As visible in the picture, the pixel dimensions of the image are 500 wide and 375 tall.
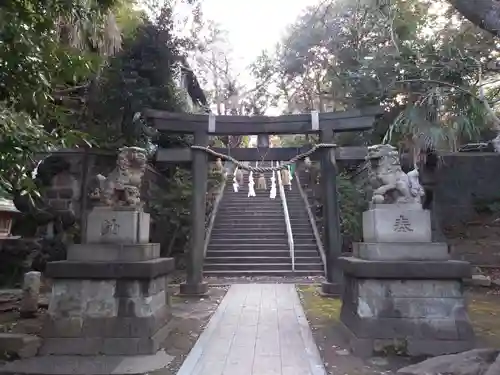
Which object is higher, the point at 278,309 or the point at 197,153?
the point at 197,153

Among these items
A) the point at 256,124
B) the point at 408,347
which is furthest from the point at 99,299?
the point at 256,124

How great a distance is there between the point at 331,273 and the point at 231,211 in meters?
6.68

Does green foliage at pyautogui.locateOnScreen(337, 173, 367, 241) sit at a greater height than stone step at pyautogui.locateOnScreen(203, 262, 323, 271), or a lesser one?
greater

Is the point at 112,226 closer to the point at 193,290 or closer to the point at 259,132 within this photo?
the point at 193,290

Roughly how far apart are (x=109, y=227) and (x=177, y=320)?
2.03 metres

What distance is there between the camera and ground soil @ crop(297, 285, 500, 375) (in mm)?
4383

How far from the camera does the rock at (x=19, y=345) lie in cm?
460

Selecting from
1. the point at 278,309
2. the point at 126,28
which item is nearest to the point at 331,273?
the point at 278,309

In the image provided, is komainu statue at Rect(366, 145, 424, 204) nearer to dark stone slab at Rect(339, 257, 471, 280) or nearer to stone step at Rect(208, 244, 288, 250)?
dark stone slab at Rect(339, 257, 471, 280)

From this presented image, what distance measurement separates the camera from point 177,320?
255 inches

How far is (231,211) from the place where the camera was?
14969 millimetres

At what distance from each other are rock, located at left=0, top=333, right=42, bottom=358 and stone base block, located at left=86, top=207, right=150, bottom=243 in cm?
123

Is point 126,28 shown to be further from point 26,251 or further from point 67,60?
point 67,60

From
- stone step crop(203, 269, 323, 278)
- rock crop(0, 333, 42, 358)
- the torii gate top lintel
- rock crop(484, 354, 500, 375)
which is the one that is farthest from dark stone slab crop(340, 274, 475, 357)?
stone step crop(203, 269, 323, 278)
